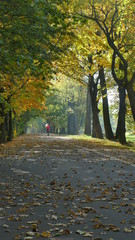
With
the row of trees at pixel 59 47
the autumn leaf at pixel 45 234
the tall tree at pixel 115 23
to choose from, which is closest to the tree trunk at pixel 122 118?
the row of trees at pixel 59 47

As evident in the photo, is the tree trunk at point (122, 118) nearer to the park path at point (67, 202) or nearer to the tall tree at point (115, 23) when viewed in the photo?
the tall tree at point (115, 23)

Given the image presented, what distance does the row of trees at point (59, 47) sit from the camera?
32.8 ft

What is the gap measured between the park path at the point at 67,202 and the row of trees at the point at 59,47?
283 centimetres

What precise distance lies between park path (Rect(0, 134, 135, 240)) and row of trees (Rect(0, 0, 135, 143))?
2.83m

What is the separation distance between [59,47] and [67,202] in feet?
22.1

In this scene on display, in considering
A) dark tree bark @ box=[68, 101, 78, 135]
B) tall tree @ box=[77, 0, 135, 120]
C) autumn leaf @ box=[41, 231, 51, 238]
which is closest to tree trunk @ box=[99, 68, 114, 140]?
tall tree @ box=[77, 0, 135, 120]

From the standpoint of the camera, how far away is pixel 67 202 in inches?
304

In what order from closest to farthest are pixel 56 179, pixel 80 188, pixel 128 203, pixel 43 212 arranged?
1. pixel 43 212
2. pixel 128 203
3. pixel 80 188
4. pixel 56 179

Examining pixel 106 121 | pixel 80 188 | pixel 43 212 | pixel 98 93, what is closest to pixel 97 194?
pixel 80 188

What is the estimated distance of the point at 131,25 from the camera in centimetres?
2186

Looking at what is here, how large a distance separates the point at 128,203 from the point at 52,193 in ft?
6.49

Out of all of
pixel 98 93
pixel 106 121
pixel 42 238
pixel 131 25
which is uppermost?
pixel 131 25

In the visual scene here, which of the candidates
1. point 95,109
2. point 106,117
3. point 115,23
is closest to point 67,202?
point 115,23

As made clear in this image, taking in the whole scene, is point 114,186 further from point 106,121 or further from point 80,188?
point 106,121
